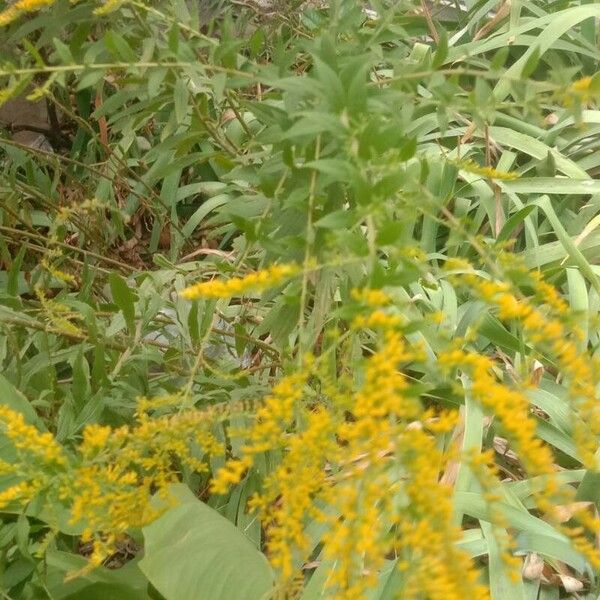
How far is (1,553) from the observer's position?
86 centimetres

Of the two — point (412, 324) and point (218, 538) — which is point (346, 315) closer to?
point (412, 324)

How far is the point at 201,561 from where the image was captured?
805mm

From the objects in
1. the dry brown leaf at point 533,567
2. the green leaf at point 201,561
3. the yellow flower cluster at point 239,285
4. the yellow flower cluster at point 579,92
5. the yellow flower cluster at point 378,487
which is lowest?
the dry brown leaf at point 533,567

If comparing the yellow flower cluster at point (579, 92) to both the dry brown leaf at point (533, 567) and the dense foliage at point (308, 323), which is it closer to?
the dense foliage at point (308, 323)

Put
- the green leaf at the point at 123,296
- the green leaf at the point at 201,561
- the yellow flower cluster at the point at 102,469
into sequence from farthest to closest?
1. the green leaf at the point at 123,296
2. the green leaf at the point at 201,561
3. the yellow flower cluster at the point at 102,469

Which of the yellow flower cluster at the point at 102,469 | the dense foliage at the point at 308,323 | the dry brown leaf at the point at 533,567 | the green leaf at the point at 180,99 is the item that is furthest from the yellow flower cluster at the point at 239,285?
the dry brown leaf at the point at 533,567

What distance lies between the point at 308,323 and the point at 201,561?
28 cm

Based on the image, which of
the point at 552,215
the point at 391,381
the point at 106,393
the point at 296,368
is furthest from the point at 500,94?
the point at 391,381

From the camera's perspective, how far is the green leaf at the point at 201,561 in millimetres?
785

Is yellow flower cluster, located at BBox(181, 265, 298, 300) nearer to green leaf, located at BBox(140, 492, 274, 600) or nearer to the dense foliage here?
the dense foliage

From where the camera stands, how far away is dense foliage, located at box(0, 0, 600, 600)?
482mm

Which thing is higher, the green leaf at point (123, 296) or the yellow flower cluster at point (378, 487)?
the yellow flower cluster at point (378, 487)

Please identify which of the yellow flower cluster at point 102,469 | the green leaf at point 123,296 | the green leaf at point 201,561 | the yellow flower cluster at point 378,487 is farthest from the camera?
the green leaf at point 123,296

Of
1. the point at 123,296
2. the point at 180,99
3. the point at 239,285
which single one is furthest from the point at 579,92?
the point at 123,296
